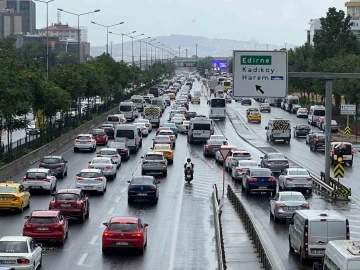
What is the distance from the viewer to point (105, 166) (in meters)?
52.5

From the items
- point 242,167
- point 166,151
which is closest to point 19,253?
point 242,167

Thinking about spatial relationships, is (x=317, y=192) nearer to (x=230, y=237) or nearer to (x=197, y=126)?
(x=230, y=237)

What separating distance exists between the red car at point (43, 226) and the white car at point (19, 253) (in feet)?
13.6

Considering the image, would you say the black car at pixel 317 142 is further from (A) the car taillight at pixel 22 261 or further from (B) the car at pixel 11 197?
(A) the car taillight at pixel 22 261

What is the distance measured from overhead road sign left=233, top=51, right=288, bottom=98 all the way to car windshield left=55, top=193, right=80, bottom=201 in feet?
29.5

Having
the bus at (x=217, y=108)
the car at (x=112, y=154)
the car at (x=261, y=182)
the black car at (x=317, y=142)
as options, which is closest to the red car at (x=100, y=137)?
the car at (x=112, y=154)

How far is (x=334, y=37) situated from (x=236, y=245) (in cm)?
10823

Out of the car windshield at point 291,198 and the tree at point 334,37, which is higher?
the tree at point 334,37

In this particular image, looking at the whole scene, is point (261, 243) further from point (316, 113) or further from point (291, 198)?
point (316, 113)

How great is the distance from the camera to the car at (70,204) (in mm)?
36312

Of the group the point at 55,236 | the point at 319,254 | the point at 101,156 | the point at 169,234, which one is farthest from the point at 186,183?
the point at 319,254

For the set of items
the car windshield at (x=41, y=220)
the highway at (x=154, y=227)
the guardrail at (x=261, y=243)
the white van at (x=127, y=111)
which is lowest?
the highway at (x=154, y=227)

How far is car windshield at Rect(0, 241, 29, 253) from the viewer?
83.9ft

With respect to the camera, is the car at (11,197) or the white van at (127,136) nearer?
the car at (11,197)
